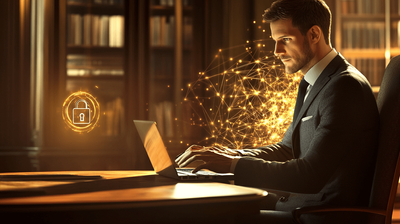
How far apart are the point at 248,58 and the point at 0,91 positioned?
2.08 meters

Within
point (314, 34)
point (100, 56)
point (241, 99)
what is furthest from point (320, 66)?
point (100, 56)

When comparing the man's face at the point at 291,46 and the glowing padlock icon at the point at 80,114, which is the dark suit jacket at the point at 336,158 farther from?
the glowing padlock icon at the point at 80,114

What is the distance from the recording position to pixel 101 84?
10.5 ft

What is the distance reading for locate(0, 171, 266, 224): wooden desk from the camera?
0.68m

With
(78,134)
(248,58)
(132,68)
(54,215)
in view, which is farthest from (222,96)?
(54,215)

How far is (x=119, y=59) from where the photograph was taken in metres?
3.21

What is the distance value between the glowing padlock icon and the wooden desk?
7.49 feet

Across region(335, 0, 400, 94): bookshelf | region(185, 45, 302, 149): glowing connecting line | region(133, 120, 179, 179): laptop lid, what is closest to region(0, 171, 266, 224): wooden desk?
region(133, 120, 179, 179): laptop lid

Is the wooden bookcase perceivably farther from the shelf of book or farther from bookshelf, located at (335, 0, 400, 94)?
bookshelf, located at (335, 0, 400, 94)

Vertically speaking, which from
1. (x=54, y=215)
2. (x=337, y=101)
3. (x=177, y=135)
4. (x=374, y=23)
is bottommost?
(x=177, y=135)

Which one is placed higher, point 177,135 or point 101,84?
point 101,84

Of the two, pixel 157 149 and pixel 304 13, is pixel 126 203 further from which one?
pixel 304 13

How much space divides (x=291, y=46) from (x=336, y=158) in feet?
1.51

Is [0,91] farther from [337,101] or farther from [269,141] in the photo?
[337,101]
